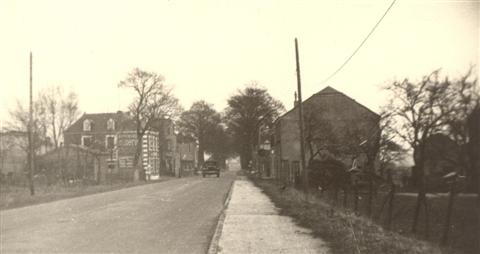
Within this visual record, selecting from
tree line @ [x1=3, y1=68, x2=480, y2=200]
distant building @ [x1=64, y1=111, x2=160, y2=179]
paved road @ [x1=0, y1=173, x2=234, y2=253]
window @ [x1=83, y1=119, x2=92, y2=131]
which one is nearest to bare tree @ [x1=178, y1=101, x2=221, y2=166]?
tree line @ [x1=3, y1=68, x2=480, y2=200]

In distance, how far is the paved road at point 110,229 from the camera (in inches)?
414

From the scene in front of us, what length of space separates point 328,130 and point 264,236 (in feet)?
81.0

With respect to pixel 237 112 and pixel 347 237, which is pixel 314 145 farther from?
pixel 237 112

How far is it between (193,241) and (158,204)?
10.3m

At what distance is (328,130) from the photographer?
118ft

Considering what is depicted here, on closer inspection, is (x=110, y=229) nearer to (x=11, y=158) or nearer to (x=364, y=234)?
(x=364, y=234)

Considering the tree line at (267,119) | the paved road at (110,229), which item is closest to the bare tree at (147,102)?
the tree line at (267,119)

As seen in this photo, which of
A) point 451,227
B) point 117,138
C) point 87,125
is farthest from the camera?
point 87,125

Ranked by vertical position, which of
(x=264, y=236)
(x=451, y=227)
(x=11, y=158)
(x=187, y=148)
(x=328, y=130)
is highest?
(x=187, y=148)

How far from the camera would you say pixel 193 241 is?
11555 millimetres

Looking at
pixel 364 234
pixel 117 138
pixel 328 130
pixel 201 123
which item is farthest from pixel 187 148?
pixel 364 234

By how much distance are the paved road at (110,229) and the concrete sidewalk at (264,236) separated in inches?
20.1

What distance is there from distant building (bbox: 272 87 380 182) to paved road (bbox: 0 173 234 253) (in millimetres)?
15530

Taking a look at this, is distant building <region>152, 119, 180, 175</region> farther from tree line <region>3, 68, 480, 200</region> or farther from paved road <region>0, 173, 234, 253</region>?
paved road <region>0, 173, 234, 253</region>
